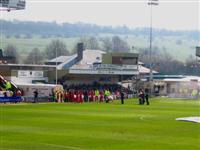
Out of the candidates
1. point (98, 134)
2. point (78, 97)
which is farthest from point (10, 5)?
point (98, 134)

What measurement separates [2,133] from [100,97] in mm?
39970

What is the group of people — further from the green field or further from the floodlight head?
the green field

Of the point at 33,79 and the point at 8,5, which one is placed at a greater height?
the point at 8,5

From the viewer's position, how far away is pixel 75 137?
2423cm

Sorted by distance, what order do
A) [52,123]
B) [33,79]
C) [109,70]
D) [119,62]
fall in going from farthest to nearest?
[119,62] < [109,70] < [33,79] < [52,123]

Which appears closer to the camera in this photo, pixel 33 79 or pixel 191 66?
pixel 33 79

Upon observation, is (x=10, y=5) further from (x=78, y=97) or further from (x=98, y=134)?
(x=98, y=134)

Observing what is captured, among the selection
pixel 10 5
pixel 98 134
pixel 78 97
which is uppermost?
pixel 10 5

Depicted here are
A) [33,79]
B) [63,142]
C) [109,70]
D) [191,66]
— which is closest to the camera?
[63,142]

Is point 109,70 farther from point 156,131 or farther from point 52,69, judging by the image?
point 156,131

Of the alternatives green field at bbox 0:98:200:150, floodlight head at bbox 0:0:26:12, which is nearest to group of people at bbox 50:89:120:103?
floodlight head at bbox 0:0:26:12

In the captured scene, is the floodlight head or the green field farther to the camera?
the floodlight head

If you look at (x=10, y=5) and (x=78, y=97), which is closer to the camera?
(x=78, y=97)

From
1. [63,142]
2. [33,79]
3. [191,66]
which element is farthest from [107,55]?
[63,142]
